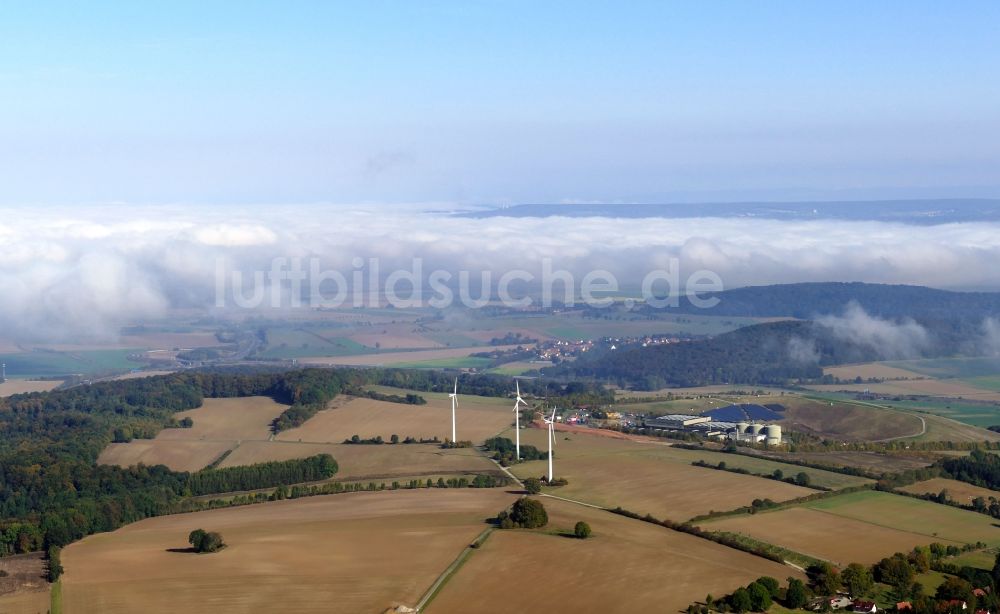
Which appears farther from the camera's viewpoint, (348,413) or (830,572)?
(348,413)

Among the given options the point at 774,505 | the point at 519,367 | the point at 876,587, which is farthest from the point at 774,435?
the point at 519,367

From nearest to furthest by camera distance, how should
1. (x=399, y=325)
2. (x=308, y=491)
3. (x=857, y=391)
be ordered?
(x=308, y=491)
(x=857, y=391)
(x=399, y=325)

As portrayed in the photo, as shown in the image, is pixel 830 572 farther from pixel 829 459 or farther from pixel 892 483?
pixel 829 459

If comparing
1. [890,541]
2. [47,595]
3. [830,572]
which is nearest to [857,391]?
[890,541]

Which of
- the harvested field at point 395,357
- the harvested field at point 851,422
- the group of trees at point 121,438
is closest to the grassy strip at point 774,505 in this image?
the group of trees at point 121,438

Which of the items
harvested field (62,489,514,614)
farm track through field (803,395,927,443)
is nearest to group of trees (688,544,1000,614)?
harvested field (62,489,514,614)

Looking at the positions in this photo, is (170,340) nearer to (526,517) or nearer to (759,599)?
(526,517)

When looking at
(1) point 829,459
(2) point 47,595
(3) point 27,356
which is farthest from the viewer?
(3) point 27,356
